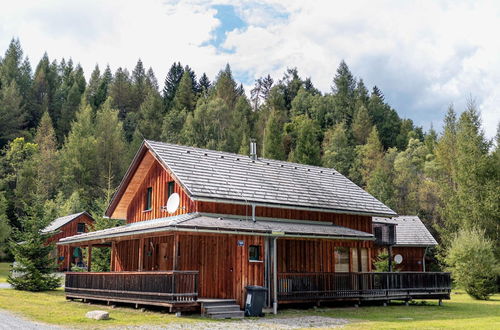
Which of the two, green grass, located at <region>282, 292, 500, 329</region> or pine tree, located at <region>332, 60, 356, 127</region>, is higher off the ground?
pine tree, located at <region>332, 60, 356, 127</region>

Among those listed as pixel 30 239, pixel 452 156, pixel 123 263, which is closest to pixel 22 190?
pixel 30 239

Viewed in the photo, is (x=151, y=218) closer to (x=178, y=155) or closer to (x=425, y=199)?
(x=178, y=155)

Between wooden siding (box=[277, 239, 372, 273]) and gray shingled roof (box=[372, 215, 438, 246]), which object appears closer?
Answer: wooden siding (box=[277, 239, 372, 273])

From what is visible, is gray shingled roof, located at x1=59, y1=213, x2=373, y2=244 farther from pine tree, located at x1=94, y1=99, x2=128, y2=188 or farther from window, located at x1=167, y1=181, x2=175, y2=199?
pine tree, located at x1=94, y1=99, x2=128, y2=188

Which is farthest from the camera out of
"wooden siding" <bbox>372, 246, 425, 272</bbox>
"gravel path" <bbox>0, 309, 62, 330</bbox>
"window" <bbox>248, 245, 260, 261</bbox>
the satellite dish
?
"wooden siding" <bbox>372, 246, 425, 272</bbox>

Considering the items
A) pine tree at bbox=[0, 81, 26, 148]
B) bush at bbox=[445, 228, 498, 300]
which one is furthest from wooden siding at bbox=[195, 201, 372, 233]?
pine tree at bbox=[0, 81, 26, 148]

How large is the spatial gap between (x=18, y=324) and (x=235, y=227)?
7.43 m

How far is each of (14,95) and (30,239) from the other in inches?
2406

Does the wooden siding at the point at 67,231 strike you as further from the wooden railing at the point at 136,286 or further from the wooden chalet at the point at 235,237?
the wooden railing at the point at 136,286

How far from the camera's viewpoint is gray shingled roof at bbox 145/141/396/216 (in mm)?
20359

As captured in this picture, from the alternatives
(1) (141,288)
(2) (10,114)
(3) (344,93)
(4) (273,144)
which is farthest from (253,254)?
(3) (344,93)

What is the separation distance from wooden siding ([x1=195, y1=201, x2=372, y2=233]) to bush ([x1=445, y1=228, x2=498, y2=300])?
841 cm

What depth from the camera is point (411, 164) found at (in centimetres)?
5944

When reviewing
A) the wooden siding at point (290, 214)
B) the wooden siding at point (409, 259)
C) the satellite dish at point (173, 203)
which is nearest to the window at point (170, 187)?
the satellite dish at point (173, 203)
